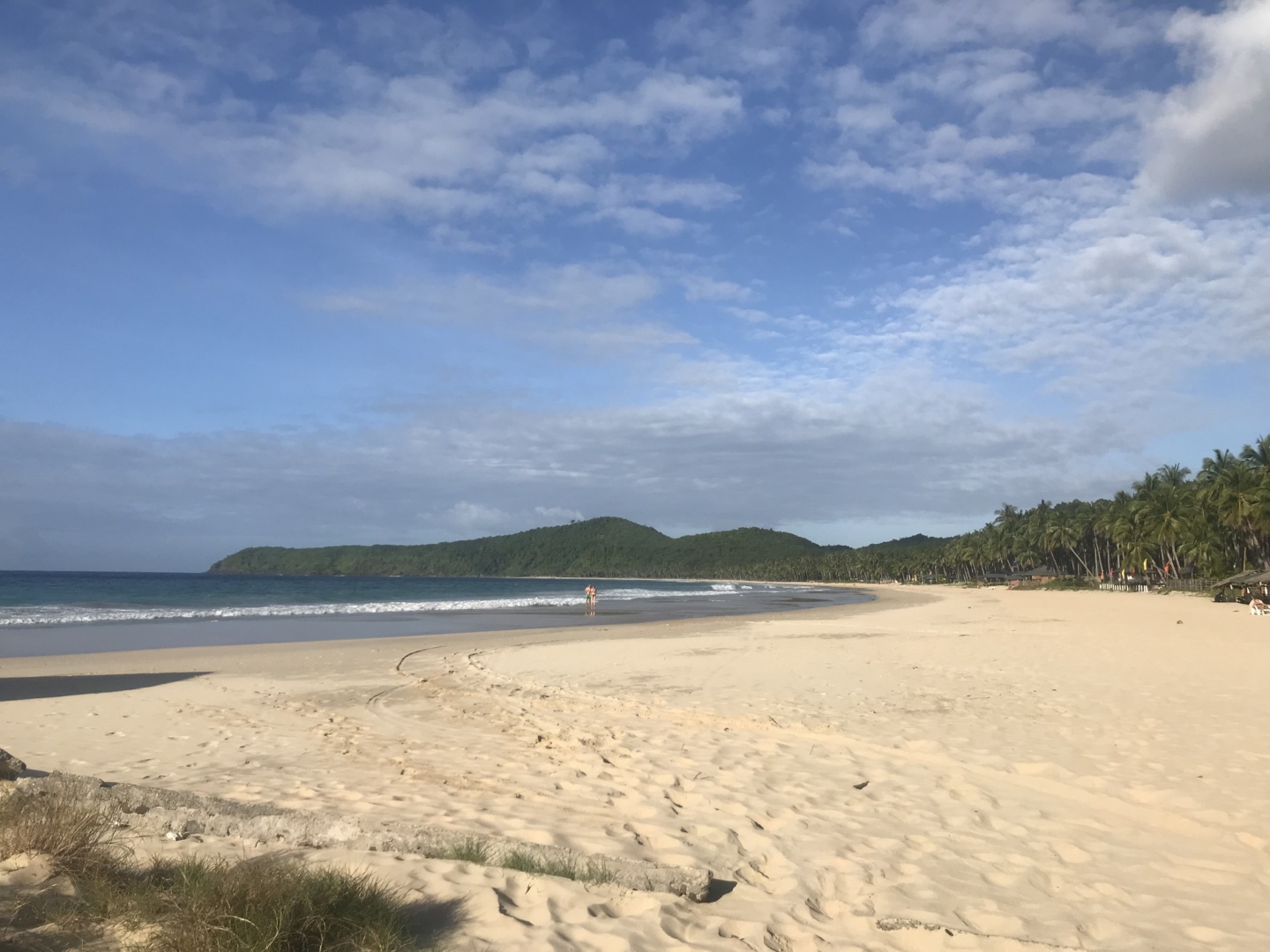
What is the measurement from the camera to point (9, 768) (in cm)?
545

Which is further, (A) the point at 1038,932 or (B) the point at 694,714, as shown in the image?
(B) the point at 694,714

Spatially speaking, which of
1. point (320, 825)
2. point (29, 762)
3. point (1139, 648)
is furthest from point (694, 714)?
point (1139, 648)

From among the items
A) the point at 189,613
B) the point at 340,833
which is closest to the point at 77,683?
the point at 340,833

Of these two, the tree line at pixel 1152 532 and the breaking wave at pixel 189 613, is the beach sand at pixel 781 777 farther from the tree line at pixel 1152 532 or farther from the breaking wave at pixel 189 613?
the tree line at pixel 1152 532

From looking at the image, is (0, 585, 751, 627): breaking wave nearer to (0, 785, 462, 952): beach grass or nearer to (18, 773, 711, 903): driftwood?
(18, 773, 711, 903): driftwood

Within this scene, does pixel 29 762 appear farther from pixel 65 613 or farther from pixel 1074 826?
pixel 65 613

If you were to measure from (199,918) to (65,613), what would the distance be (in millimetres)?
41798

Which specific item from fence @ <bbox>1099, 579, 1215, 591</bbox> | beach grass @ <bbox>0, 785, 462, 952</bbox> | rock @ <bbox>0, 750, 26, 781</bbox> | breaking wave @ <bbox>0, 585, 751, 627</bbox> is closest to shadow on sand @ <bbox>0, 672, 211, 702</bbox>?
rock @ <bbox>0, 750, 26, 781</bbox>

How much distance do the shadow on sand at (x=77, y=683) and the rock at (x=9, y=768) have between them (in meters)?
7.69

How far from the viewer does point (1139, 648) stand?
53.4 feet

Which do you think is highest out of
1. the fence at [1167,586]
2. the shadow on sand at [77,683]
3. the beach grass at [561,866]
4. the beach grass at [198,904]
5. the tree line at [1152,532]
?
the tree line at [1152,532]

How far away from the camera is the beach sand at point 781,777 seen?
410 centimetres

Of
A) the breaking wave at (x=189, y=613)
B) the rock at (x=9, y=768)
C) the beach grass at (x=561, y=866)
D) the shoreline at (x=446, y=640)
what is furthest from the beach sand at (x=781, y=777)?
the breaking wave at (x=189, y=613)

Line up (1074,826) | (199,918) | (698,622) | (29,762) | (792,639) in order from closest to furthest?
(199,918)
(1074,826)
(29,762)
(792,639)
(698,622)
